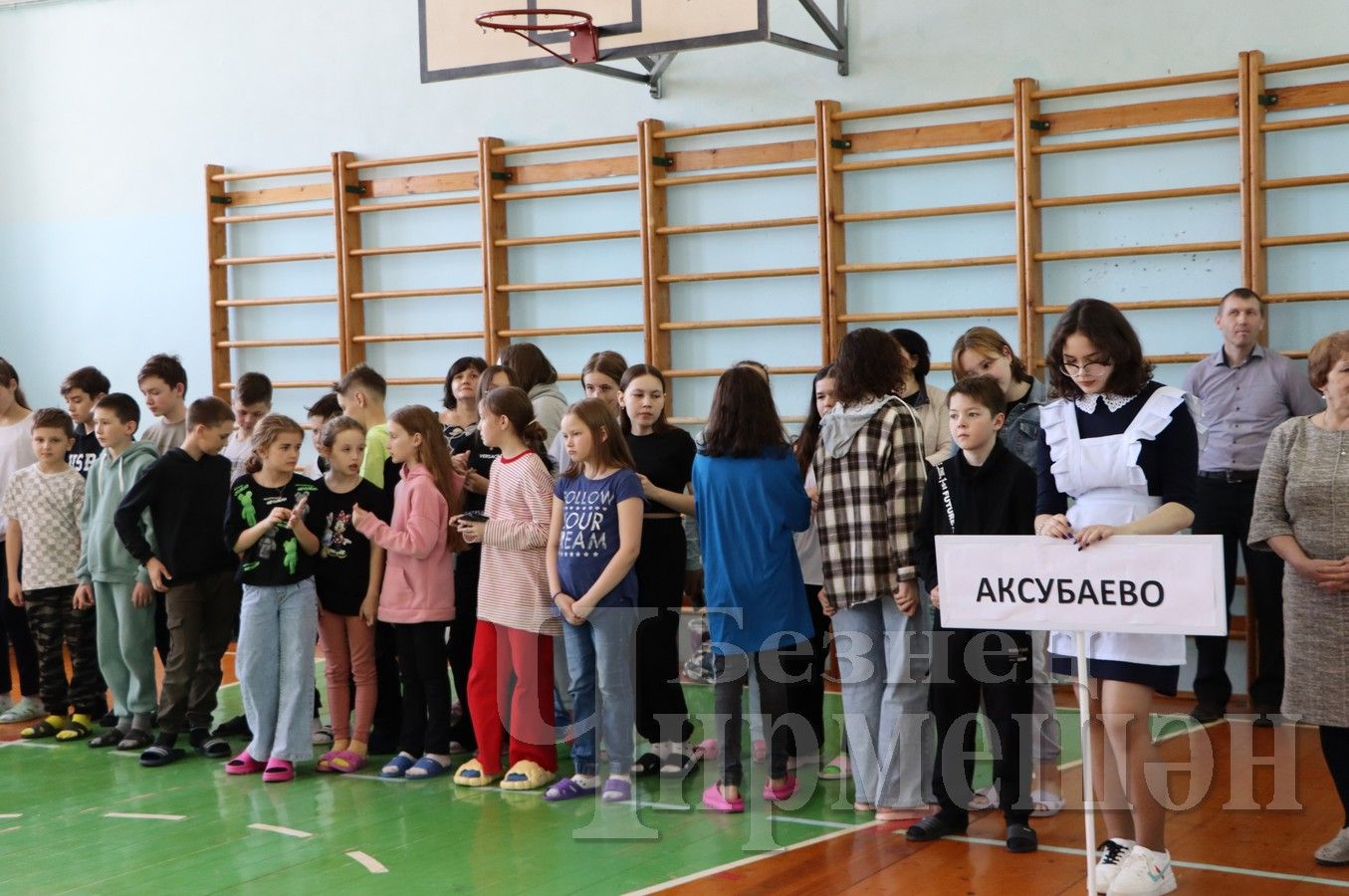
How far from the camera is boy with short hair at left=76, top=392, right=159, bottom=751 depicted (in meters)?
5.44

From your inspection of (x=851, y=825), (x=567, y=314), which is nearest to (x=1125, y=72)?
(x=567, y=314)

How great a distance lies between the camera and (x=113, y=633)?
18.1 ft

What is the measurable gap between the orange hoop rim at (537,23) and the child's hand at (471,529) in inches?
108

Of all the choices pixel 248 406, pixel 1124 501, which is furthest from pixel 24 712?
pixel 1124 501

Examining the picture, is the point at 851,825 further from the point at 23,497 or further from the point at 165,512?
the point at 23,497

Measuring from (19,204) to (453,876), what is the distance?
7.04 meters

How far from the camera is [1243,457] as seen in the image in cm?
550

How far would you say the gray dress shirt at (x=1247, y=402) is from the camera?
17.8 feet

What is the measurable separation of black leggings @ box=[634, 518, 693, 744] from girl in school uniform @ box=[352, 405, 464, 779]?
0.68 meters

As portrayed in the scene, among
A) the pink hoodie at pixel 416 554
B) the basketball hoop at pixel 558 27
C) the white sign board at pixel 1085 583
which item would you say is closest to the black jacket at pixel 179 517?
the pink hoodie at pixel 416 554

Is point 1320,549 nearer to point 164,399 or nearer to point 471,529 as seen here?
point 471,529

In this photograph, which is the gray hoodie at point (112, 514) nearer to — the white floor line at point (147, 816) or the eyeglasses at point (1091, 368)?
the white floor line at point (147, 816)

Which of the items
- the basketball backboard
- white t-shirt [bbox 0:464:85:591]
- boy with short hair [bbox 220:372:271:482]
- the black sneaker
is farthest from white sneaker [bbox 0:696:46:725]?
the black sneaker

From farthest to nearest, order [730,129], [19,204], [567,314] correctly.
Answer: [19,204] < [567,314] < [730,129]
